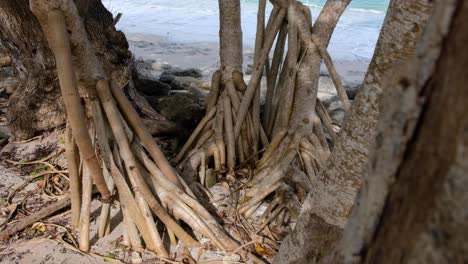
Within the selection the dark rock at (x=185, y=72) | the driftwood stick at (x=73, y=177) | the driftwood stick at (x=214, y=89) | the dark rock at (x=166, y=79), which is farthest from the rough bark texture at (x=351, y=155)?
the dark rock at (x=185, y=72)

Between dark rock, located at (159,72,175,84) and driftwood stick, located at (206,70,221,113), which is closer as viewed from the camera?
driftwood stick, located at (206,70,221,113)

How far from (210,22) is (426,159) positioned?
14.1m

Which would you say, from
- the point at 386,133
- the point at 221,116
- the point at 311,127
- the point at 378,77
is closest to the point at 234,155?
the point at 221,116

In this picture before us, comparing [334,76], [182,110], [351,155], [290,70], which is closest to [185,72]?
[182,110]

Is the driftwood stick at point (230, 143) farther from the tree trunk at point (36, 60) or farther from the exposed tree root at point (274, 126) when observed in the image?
the tree trunk at point (36, 60)

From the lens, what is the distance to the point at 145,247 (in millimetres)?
2494

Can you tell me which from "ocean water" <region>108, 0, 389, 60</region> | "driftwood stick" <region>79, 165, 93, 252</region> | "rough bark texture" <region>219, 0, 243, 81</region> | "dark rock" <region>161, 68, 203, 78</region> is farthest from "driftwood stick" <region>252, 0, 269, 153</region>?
"ocean water" <region>108, 0, 389, 60</region>

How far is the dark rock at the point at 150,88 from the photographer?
4.70 metres

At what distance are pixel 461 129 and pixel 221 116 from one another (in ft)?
10.0

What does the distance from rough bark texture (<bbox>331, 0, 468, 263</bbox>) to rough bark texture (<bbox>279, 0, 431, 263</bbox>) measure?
745 millimetres

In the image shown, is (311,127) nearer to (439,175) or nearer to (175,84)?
(439,175)

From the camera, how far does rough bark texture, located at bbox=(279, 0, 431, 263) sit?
4.00 ft

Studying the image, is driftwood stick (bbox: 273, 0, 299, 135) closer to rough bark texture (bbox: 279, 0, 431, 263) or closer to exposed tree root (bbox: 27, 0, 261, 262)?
exposed tree root (bbox: 27, 0, 261, 262)

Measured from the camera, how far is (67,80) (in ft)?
6.89
